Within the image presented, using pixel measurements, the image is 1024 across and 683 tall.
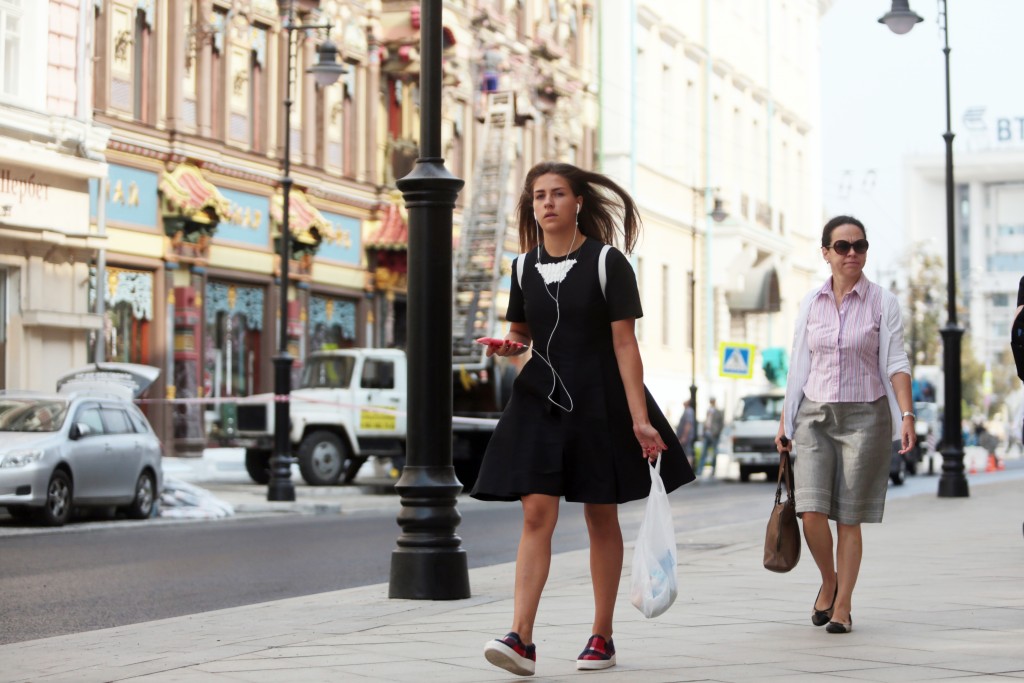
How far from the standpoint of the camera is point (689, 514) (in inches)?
908

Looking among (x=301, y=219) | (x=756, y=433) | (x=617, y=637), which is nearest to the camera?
(x=617, y=637)

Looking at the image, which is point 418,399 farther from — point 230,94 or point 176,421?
point 230,94

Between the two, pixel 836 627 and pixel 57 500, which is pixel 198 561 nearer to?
pixel 57 500

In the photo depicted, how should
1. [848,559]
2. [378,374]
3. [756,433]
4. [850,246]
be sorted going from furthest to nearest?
[756,433], [378,374], [850,246], [848,559]

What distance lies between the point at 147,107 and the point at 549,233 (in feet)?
77.8

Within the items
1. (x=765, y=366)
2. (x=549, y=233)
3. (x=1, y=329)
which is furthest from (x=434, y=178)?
(x=765, y=366)

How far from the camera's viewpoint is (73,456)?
18688mm

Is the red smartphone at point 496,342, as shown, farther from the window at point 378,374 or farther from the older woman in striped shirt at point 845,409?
the window at point 378,374

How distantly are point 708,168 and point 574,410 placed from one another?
5143cm

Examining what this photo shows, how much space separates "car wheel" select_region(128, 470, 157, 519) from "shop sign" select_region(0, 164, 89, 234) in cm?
706

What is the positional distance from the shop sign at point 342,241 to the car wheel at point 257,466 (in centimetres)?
642

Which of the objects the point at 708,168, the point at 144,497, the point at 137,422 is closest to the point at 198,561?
the point at 144,497

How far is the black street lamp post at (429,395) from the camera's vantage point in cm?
998

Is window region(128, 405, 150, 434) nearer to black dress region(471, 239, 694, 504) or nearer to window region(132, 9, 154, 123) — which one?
window region(132, 9, 154, 123)
